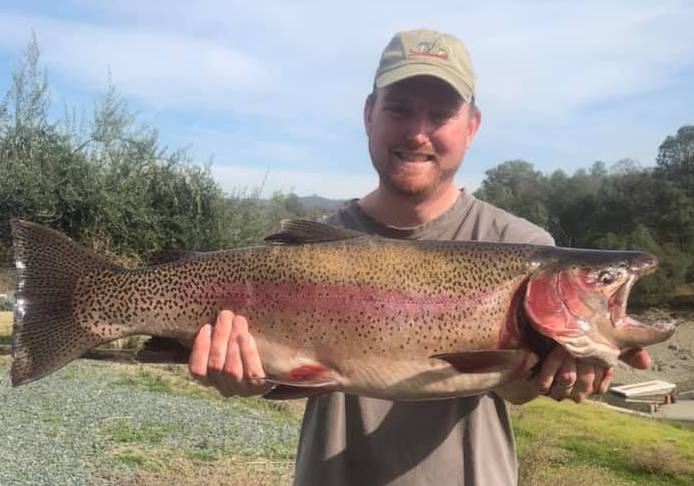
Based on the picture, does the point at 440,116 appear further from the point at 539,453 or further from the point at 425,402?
the point at 539,453

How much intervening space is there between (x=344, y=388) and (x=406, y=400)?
11.9 inches

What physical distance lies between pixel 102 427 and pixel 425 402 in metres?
9.94

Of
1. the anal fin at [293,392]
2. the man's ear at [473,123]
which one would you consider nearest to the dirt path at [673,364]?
the man's ear at [473,123]

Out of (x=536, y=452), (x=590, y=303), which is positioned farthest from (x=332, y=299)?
(x=536, y=452)

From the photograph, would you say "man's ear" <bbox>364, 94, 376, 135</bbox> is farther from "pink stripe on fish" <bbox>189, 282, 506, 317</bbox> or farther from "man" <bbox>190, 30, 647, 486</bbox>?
"pink stripe on fish" <bbox>189, 282, 506, 317</bbox>

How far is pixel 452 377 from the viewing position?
346 cm

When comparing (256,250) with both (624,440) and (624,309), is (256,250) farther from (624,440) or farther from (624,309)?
(624,440)

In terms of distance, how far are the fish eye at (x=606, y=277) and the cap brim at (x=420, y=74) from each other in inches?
47.3

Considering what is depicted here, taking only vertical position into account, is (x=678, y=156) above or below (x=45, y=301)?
above

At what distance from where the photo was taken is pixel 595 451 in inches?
527

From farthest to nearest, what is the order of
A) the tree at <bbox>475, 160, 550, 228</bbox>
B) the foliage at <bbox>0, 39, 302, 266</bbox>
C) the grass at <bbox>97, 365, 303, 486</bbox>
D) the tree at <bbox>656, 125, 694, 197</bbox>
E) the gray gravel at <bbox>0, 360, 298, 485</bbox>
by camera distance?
the tree at <bbox>475, 160, 550, 228</bbox> < the tree at <bbox>656, 125, 694, 197</bbox> < the foliage at <bbox>0, 39, 302, 266</bbox> < the gray gravel at <bbox>0, 360, 298, 485</bbox> < the grass at <bbox>97, 365, 303, 486</bbox>

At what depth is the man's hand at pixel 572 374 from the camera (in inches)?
137

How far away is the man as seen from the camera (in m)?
3.58

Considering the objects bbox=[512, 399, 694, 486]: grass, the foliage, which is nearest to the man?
bbox=[512, 399, 694, 486]: grass
